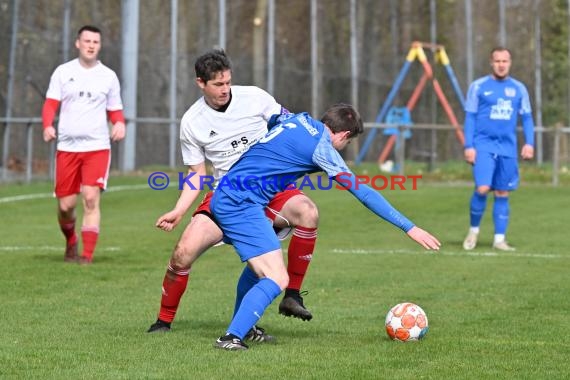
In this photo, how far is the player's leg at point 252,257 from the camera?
6727mm

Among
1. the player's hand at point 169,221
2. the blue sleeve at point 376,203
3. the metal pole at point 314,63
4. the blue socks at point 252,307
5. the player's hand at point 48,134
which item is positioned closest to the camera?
the blue sleeve at point 376,203

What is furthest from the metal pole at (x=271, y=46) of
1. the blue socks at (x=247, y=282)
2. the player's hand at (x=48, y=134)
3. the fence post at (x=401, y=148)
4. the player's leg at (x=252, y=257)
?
the player's leg at (x=252, y=257)

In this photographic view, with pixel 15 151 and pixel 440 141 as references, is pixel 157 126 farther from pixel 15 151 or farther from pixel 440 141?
pixel 440 141

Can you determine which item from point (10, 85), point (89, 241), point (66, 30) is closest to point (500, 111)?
point (89, 241)

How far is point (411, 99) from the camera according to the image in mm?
28562

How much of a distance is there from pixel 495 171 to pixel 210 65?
685 centimetres

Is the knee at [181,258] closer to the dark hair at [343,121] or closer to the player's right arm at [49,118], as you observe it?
the dark hair at [343,121]

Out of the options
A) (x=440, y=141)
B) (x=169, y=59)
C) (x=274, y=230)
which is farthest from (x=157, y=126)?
(x=274, y=230)

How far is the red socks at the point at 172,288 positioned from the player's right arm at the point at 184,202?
27 cm

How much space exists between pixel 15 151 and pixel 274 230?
51.7 feet

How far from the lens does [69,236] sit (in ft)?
38.1

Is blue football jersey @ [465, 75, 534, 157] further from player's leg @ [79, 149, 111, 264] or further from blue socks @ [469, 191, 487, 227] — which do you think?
player's leg @ [79, 149, 111, 264]

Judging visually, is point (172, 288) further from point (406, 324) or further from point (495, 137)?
point (495, 137)

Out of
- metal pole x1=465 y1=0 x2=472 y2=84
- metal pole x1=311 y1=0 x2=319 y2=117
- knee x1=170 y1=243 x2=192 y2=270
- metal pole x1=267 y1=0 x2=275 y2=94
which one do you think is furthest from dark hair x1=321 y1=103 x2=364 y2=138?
metal pole x1=465 y1=0 x2=472 y2=84
